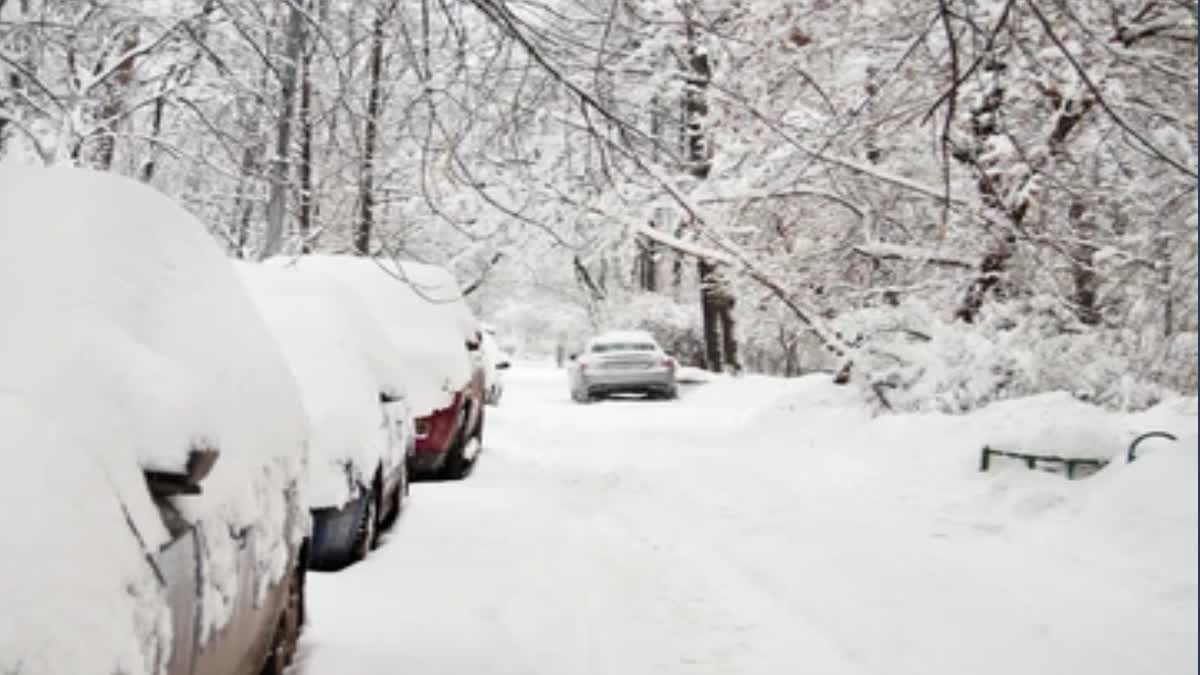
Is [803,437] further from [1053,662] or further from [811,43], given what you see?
[1053,662]

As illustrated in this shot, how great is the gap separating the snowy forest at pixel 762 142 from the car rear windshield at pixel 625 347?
4.35 metres

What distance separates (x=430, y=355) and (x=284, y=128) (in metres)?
3.09

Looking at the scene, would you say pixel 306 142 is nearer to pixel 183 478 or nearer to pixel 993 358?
pixel 993 358

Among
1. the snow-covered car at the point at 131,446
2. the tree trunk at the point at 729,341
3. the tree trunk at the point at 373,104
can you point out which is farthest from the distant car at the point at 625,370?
the snow-covered car at the point at 131,446

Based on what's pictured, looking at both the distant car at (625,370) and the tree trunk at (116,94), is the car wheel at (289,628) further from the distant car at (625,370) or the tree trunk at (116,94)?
the distant car at (625,370)

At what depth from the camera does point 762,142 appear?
10734 millimetres

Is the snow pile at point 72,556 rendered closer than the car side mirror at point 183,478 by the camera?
Yes

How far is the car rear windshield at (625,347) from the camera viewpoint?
922 inches

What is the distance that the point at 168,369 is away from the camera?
2.87 m

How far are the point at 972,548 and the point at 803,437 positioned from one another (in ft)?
21.4

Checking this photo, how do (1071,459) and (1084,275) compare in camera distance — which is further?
(1084,275)

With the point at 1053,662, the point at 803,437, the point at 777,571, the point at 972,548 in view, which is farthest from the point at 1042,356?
the point at 1053,662

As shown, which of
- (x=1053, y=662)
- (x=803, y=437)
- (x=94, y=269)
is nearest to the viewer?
(x=94, y=269)

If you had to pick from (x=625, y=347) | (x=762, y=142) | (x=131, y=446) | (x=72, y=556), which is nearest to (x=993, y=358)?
(x=762, y=142)
